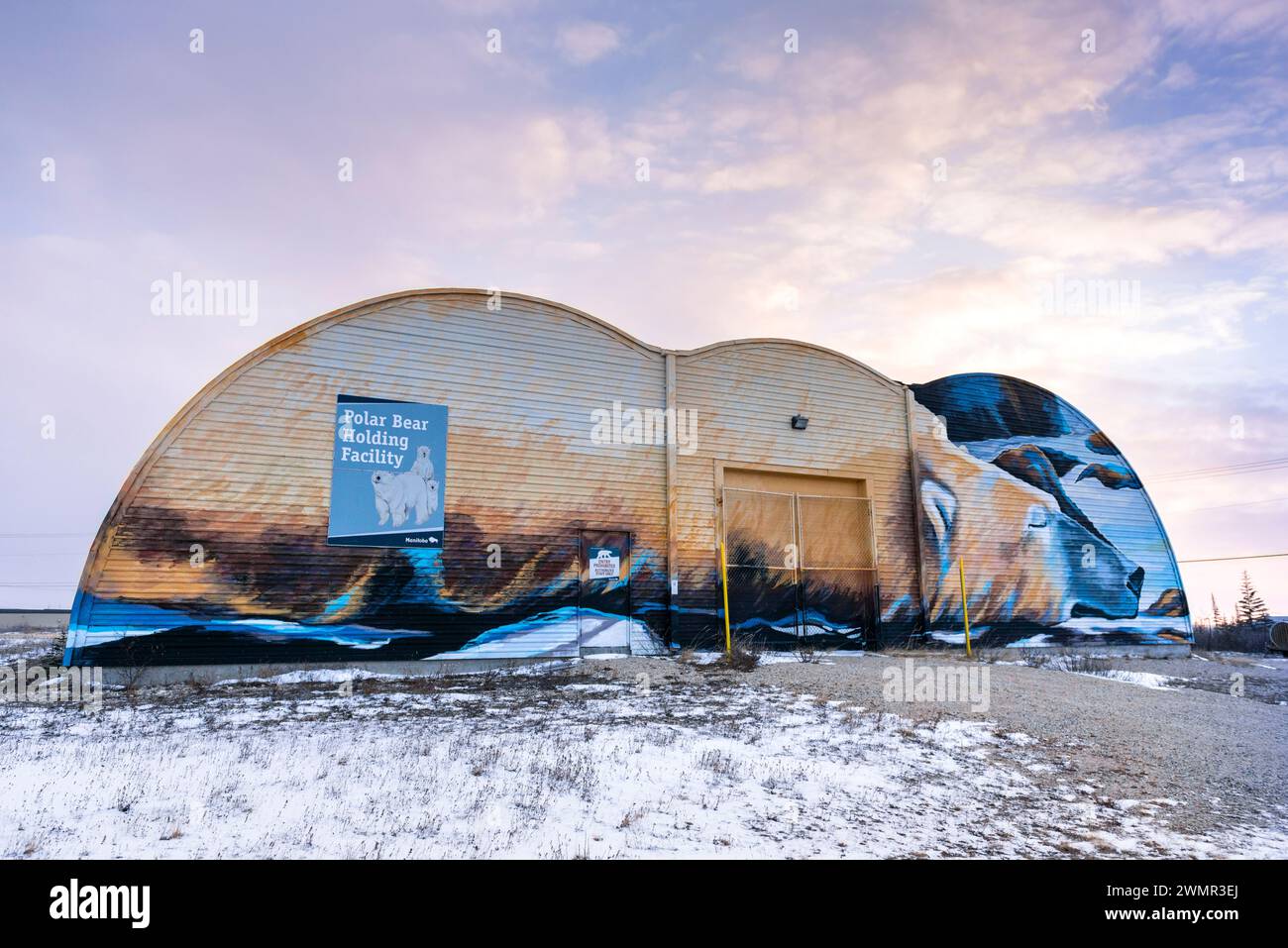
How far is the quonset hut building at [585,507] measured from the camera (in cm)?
1246

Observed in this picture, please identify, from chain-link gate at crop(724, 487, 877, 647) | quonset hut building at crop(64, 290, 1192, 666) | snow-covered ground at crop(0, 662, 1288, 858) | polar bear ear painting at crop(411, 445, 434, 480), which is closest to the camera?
snow-covered ground at crop(0, 662, 1288, 858)

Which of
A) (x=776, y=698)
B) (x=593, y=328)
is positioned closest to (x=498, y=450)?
(x=593, y=328)

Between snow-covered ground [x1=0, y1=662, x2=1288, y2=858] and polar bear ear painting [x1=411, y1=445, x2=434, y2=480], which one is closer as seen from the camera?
snow-covered ground [x1=0, y1=662, x2=1288, y2=858]

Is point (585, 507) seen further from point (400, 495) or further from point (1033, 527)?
point (1033, 527)

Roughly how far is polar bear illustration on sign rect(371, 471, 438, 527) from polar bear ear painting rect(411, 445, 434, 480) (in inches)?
2.8

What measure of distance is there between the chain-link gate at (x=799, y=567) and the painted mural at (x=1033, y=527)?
63.6 inches

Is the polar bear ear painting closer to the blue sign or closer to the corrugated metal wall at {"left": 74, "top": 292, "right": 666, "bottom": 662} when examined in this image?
the blue sign

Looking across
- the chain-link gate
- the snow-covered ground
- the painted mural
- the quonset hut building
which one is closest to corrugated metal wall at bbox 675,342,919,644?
the quonset hut building

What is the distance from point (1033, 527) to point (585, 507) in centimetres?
1140

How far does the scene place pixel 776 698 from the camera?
33.7ft

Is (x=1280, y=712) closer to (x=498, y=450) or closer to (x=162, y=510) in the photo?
(x=498, y=450)

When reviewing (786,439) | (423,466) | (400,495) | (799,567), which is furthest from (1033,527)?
(400,495)

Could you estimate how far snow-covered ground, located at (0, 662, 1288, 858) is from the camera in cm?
475

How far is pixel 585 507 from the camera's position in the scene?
48.1 ft
